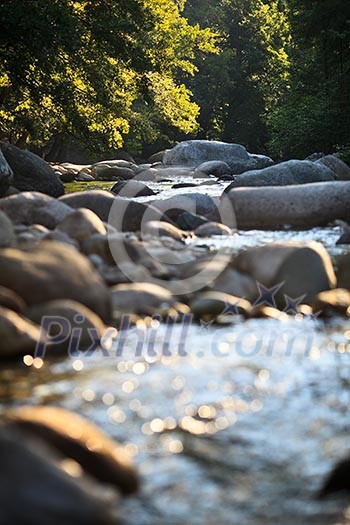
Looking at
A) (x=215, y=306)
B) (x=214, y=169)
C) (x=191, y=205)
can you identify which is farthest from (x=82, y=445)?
(x=214, y=169)

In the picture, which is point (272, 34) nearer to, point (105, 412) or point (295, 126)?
point (295, 126)

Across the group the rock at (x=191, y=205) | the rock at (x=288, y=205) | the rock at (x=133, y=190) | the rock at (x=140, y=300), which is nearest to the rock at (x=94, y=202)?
the rock at (x=191, y=205)

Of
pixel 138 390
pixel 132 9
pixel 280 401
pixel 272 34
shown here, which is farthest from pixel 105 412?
pixel 272 34

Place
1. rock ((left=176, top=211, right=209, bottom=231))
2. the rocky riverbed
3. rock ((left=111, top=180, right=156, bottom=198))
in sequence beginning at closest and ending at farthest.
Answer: the rocky riverbed < rock ((left=176, top=211, right=209, bottom=231)) < rock ((left=111, top=180, right=156, bottom=198))

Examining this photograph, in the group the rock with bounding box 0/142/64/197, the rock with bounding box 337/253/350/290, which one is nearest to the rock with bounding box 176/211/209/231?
the rock with bounding box 337/253/350/290

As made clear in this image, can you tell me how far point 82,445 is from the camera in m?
2.49

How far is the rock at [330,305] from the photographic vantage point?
487cm

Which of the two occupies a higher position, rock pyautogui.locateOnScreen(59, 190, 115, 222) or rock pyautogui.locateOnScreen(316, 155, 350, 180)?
rock pyautogui.locateOnScreen(59, 190, 115, 222)

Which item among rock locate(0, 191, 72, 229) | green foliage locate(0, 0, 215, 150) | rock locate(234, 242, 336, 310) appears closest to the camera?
rock locate(234, 242, 336, 310)

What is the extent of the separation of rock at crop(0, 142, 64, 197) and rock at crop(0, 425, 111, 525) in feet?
44.9

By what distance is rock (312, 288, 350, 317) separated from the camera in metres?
4.87

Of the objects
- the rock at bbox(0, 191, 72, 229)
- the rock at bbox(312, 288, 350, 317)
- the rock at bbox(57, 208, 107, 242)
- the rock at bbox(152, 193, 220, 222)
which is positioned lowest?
the rock at bbox(152, 193, 220, 222)

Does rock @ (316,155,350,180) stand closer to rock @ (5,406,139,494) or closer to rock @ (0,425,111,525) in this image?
rock @ (5,406,139,494)

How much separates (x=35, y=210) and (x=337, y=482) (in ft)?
20.8
